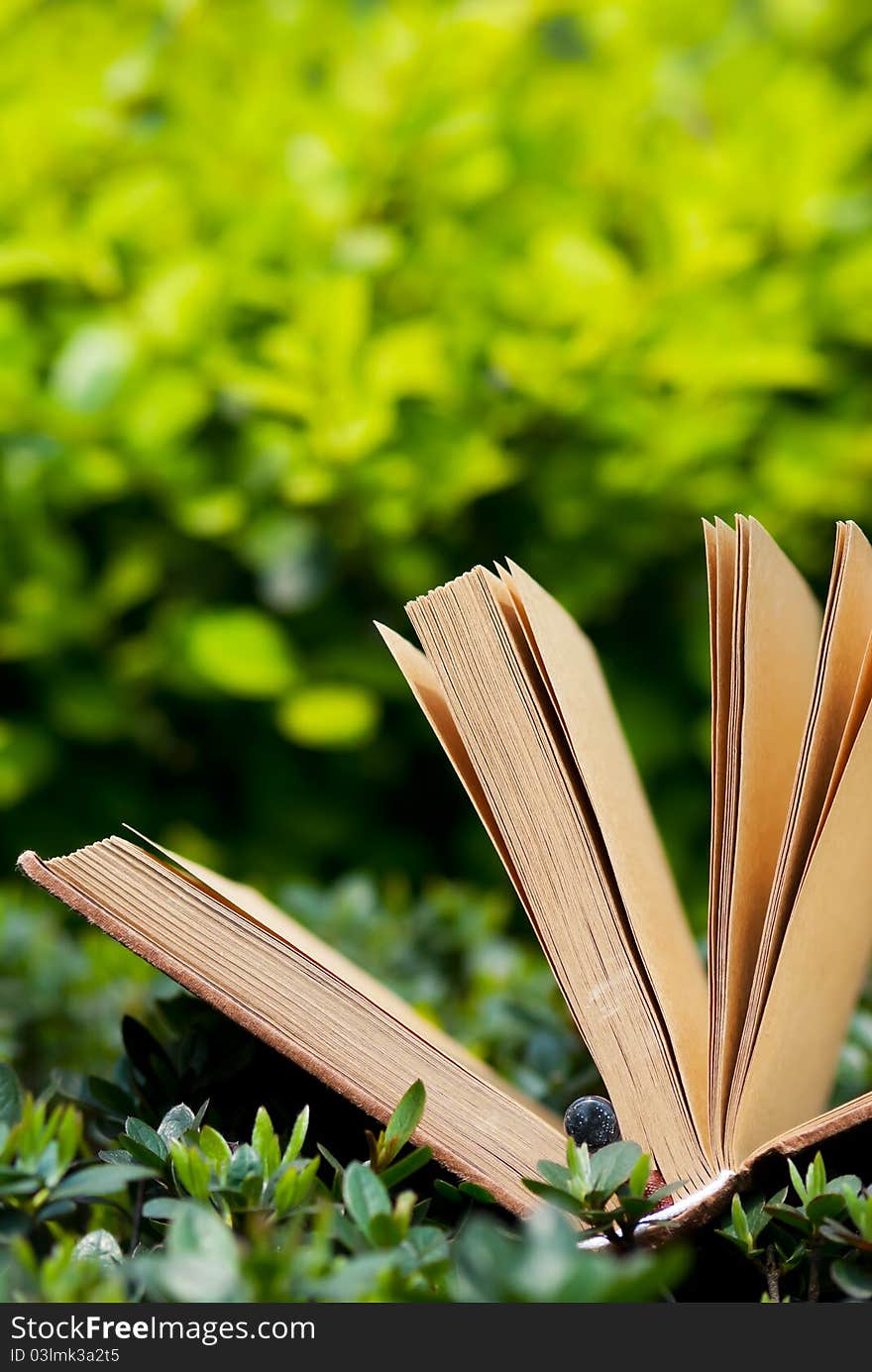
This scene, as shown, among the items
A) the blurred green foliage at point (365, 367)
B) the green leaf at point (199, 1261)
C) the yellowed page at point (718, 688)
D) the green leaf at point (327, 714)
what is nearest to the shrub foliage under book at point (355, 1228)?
the green leaf at point (199, 1261)

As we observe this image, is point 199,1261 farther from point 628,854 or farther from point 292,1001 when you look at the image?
point 628,854

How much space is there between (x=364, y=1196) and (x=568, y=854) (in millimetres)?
240

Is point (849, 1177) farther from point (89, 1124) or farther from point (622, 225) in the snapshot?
point (622, 225)

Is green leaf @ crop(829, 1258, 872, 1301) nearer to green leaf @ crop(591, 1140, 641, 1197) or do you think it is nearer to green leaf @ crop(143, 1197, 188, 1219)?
green leaf @ crop(591, 1140, 641, 1197)

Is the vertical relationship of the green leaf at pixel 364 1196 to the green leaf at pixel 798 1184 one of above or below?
above

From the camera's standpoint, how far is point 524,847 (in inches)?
30.3

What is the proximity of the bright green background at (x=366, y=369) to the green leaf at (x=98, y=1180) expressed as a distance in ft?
4.87

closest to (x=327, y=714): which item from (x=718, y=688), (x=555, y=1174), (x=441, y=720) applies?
(x=441, y=720)

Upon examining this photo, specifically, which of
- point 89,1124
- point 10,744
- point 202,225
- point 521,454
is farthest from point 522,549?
point 89,1124

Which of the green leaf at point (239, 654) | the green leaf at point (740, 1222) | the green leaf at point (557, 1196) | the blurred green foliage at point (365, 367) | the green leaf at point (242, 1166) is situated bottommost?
the green leaf at point (740, 1222)

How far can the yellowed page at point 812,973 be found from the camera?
→ 2.42 feet

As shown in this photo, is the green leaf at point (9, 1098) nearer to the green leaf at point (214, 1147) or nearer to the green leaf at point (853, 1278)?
the green leaf at point (214, 1147)

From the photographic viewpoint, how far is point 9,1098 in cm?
79

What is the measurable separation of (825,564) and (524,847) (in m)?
1.83
